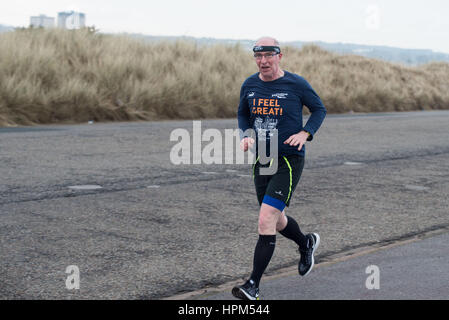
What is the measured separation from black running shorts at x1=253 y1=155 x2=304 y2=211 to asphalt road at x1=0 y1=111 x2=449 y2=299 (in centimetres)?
71

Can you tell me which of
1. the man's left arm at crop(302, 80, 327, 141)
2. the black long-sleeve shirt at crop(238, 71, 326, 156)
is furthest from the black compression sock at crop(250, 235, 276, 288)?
the man's left arm at crop(302, 80, 327, 141)

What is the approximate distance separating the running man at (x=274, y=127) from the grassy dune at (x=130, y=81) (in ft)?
41.7

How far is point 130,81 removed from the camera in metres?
21.8

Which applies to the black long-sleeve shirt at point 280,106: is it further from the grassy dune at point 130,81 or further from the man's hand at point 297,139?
the grassy dune at point 130,81

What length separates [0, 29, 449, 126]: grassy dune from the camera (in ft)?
62.0

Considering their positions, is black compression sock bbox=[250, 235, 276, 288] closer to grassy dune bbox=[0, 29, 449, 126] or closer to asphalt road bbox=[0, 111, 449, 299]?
asphalt road bbox=[0, 111, 449, 299]

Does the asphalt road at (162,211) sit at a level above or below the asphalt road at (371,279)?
above

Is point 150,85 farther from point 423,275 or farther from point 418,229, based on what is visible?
point 423,275

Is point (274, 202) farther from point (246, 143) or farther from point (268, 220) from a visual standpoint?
point (246, 143)

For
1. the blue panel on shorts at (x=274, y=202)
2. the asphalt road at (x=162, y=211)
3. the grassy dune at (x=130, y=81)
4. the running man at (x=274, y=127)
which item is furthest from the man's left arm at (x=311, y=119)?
the grassy dune at (x=130, y=81)

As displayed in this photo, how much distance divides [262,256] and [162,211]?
3.06m

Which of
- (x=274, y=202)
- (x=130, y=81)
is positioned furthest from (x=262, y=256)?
(x=130, y=81)

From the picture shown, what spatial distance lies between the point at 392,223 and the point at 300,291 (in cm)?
280

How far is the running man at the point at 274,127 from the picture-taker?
504 cm
